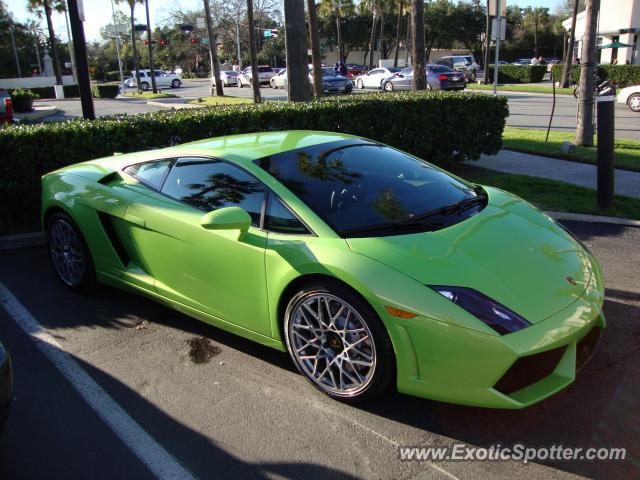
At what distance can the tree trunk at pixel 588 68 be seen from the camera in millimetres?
10781

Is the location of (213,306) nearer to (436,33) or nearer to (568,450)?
(568,450)

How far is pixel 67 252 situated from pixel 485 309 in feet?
11.9

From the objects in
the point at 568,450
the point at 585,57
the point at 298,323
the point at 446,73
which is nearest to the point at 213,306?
the point at 298,323

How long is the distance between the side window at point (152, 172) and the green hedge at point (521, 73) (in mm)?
39919

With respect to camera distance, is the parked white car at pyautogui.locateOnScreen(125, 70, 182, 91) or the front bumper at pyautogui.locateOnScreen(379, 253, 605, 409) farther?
the parked white car at pyautogui.locateOnScreen(125, 70, 182, 91)

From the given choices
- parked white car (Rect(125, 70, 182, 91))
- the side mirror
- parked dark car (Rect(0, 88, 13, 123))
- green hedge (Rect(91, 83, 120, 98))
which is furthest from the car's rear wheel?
parked white car (Rect(125, 70, 182, 91))

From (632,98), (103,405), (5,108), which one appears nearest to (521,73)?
(632,98)

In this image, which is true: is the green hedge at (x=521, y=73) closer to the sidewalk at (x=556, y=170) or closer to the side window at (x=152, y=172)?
the sidewalk at (x=556, y=170)

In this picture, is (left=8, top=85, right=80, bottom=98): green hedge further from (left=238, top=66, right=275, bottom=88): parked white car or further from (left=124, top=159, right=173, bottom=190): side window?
(left=124, top=159, right=173, bottom=190): side window

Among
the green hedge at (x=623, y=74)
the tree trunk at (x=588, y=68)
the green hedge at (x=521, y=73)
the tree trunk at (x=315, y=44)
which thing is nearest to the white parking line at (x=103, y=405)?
the tree trunk at (x=588, y=68)

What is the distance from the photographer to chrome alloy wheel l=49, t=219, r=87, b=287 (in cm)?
470

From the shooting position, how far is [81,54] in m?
7.89

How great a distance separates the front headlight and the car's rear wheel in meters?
20.4

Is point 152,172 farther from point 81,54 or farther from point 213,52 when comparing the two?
point 213,52
